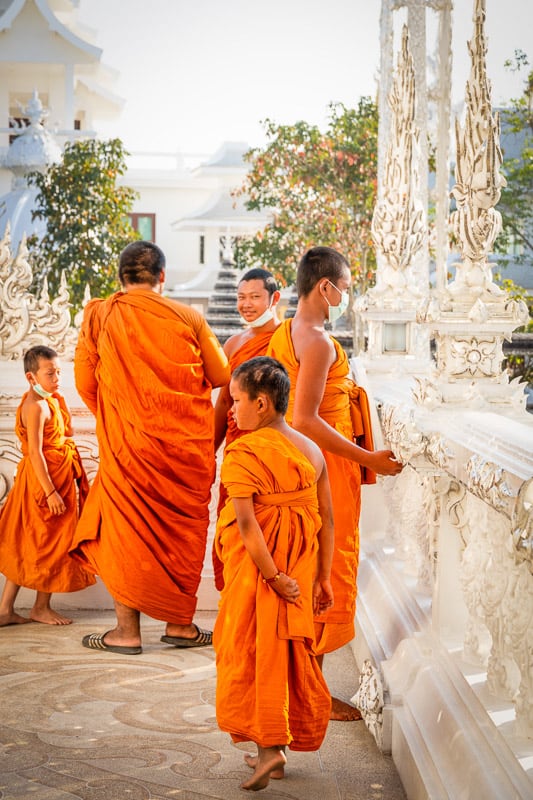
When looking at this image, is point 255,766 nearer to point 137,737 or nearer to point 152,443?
point 137,737

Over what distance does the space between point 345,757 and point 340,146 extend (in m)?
12.5

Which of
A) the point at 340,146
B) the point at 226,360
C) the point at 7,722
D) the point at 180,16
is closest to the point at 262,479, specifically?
the point at 7,722

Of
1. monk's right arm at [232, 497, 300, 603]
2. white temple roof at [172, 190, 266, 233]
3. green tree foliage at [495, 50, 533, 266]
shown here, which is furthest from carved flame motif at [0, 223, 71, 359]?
white temple roof at [172, 190, 266, 233]

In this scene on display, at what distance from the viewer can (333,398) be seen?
3906 mm

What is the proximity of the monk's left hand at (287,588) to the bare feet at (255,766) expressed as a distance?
53 centimetres

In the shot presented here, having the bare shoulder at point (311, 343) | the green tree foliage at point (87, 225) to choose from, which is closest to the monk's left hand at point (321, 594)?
the bare shoulder at point (311, 343)

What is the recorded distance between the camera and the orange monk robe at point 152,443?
15.9ft

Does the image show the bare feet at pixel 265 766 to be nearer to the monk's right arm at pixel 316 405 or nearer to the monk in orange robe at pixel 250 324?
the monk's right arm at pixel 316 405

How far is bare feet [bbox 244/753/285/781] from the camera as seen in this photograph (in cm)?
343

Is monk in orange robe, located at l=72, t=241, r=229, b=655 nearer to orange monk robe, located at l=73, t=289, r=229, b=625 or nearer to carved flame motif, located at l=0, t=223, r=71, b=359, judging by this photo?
orange monk robe, located at l=73, t=289, r=229, b=625

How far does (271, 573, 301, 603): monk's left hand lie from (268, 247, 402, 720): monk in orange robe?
58 cm

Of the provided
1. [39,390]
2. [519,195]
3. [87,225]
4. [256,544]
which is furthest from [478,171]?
[87,225]

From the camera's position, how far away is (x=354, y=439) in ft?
13.4

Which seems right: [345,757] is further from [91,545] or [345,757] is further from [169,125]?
[169,125]
